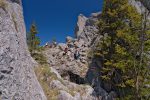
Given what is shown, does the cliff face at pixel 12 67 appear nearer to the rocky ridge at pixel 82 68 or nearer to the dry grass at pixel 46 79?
the dry grass at pixel 46 79

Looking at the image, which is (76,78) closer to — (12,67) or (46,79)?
(46,79)

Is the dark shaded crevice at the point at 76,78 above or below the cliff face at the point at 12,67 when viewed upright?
above

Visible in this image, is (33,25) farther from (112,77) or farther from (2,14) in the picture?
(2,14)

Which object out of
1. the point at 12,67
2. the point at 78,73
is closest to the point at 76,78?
the point at 78,73

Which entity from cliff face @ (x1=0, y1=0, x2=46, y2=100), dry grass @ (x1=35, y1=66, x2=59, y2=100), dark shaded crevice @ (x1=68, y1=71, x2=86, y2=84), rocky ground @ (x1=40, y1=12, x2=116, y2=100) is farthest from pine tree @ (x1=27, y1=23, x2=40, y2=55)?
cliff face @ (x1=0, y1=0, x2=46, y2=100)

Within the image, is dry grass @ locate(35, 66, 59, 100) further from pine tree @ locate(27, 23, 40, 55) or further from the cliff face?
pine tree @ locate(27, 23, 40, 55)

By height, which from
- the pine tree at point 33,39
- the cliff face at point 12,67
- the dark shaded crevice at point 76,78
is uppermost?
the pine tree at point 33,39

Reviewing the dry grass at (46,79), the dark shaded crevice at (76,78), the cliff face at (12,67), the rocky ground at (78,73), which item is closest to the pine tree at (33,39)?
the rocky ground at (78,73)

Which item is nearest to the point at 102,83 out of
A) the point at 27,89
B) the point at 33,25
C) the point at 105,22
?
the point at 105,22

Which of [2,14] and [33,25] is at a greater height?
[33,25]

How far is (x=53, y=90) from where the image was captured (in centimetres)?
2111

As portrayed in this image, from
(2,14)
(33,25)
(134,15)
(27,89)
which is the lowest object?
(27,89)

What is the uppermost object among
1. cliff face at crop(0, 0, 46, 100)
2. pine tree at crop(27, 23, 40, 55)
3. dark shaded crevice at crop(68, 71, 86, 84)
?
pine tree at crop(27, 23, 40, 55)

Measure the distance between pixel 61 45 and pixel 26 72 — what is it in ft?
105
